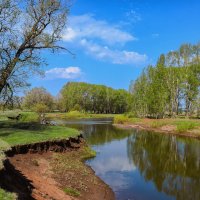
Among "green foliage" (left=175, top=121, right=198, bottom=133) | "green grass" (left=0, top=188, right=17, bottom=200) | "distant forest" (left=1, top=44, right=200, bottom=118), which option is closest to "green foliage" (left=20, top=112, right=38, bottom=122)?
"green foliage" (left=175, top=121, right=198, bottom=133)

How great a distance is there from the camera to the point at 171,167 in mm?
30484

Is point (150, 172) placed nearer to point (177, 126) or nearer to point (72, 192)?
point (72, 192)

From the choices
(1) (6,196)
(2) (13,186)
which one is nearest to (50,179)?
(2) (13,186)

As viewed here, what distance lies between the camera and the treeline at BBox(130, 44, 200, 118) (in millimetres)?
87062

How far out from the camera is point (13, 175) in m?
15.3

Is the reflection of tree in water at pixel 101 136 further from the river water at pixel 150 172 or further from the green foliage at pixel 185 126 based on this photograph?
the green foliage at pixel 185 126

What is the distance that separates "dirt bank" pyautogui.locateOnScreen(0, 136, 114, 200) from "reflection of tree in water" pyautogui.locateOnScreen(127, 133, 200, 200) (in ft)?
16.4

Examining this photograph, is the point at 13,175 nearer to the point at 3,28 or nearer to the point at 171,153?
the point at 3,28

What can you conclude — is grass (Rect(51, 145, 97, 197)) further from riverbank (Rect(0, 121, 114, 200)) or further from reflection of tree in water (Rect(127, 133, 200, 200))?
reflection of tree in water (Rect(127, 133, 200, 200))

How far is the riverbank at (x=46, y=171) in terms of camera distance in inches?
595

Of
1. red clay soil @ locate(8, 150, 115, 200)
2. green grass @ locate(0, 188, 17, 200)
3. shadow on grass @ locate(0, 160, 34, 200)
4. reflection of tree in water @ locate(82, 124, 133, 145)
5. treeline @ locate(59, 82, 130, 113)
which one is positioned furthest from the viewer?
treeline @ locate(59, 82, 130, 113)

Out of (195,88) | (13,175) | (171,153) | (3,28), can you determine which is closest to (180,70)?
(195,88)

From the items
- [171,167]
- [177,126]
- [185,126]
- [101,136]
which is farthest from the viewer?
[177,126]

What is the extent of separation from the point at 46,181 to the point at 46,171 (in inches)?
97.9
